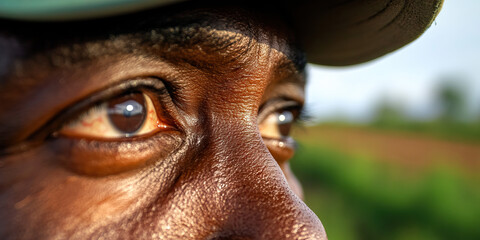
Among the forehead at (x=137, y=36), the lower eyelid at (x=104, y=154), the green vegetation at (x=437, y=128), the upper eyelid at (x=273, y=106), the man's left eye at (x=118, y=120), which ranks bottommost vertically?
the lower eyelid at (x=104, y=154)

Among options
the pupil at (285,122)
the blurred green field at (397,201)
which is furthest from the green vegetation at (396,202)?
the pupil at (285,122)

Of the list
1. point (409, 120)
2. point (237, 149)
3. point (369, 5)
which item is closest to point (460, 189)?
point (409, 120)

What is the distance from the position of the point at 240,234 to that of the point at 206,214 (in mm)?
92

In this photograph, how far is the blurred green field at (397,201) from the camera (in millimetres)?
6117

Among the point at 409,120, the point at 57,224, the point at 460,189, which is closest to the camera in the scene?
the point at 57,224

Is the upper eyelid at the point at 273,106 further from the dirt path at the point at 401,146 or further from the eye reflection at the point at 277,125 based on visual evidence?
the dirt path at the point at 401,146

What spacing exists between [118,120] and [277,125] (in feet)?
2.64

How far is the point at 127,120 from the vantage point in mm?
1145

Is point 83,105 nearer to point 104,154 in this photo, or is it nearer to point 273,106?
point 104,154

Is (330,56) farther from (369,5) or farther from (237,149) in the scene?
(237,149)

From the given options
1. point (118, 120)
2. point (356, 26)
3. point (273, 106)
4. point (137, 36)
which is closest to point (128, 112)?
point (118, 120)

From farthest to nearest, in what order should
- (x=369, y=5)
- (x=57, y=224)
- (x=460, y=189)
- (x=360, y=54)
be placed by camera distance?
(x=460, y=189) < (x=360, y=54) < (x=369, y=5) < (x=57, y=224)

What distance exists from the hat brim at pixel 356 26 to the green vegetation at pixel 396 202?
4.54 metres

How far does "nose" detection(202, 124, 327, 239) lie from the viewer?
106 centimetres
